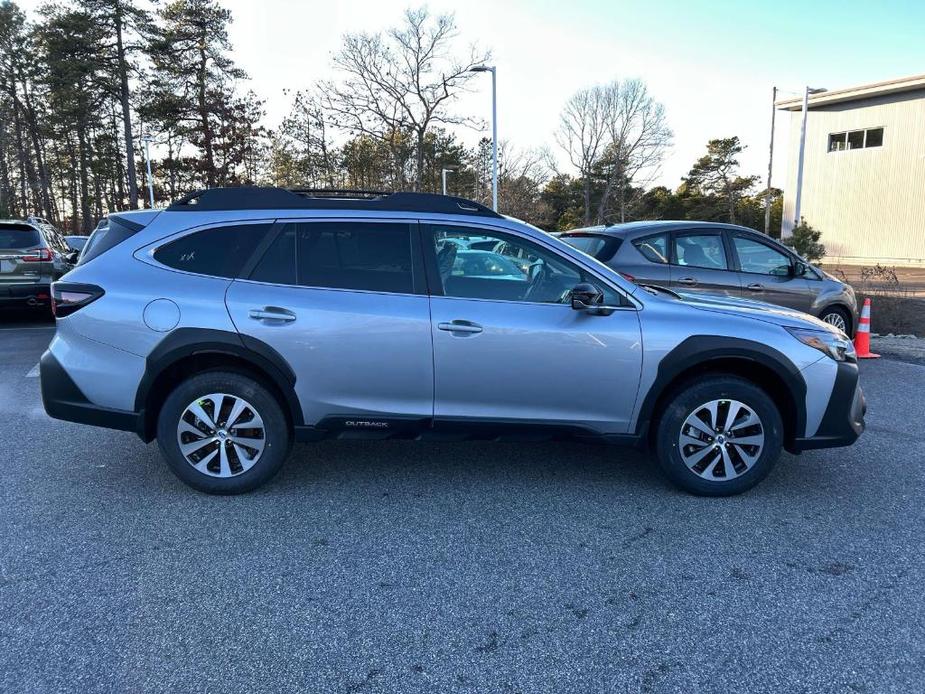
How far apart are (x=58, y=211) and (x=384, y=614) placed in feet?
204

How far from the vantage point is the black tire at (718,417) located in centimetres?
392

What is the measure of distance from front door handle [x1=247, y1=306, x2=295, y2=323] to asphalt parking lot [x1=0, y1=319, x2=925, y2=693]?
1.10 meters

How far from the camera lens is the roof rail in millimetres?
4059

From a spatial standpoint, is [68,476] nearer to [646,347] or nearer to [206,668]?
[206,668]

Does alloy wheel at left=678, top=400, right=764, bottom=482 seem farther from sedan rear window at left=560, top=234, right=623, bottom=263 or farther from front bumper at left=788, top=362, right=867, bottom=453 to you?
sedan rear window at left=560, top=234, right=623, bottom=263

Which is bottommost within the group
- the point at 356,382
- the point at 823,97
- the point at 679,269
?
the point at 356,382

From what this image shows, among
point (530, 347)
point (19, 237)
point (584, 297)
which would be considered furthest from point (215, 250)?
point (19, 237)

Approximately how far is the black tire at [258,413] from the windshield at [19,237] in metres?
8.20

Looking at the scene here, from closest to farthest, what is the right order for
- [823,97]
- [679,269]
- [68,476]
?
[68,476]
[679,269]
[823,97]

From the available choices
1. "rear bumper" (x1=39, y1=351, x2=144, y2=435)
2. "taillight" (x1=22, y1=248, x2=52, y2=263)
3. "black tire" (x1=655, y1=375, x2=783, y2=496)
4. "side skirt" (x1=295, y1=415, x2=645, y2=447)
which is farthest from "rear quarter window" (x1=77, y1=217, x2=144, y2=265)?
"taillight" (x1=22, y1=248, x2=52, y2=263)

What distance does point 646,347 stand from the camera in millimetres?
3867

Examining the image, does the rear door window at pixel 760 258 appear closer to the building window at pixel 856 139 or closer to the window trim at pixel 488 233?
the window trim at pixel 488 233

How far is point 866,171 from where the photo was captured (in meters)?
32.0

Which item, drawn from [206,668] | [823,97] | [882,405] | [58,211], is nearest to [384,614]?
[206,668]
